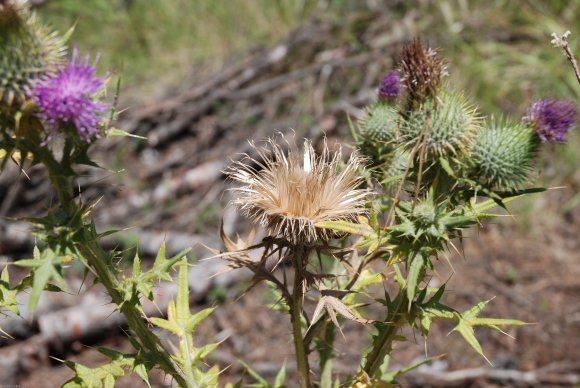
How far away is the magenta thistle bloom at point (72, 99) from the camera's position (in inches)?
65.7

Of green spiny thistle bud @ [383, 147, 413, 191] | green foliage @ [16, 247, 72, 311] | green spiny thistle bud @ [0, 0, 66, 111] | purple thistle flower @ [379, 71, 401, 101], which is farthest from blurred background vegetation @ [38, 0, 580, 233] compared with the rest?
green foliage @ [16, 247, 72, 311]

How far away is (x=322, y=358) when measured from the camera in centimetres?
229

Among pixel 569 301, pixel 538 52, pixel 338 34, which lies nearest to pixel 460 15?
pixel 538 52

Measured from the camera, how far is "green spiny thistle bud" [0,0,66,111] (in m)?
1.68

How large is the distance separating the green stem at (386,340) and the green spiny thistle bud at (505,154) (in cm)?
53

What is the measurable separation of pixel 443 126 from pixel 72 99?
116 cm

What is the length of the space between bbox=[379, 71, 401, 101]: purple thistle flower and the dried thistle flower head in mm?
349

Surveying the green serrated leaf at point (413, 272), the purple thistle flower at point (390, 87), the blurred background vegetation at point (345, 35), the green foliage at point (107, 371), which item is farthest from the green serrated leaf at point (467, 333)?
the blurred background vegetation at point (345, 35)

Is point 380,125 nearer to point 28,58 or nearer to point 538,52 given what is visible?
point 28,58

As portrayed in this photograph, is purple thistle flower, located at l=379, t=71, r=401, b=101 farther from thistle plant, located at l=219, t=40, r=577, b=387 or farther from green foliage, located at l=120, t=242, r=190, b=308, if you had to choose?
green foliage, located at l=120, t=242, r=190, b=308

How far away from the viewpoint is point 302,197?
1.95 metres

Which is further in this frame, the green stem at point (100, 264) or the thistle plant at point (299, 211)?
the thistle plant at point (299, 211)

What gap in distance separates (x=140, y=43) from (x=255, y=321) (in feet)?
16.7

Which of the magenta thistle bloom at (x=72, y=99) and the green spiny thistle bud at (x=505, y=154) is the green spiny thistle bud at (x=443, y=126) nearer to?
the green spiny thistle bud at (x=505, y=154)
